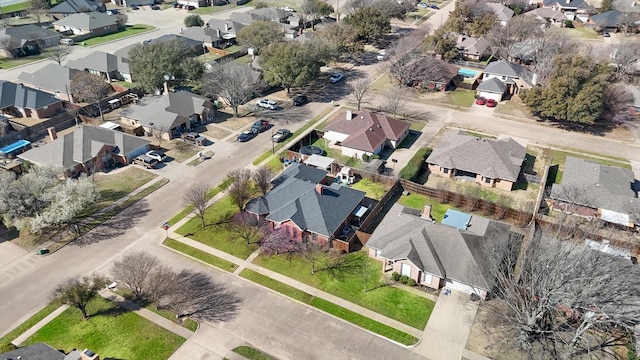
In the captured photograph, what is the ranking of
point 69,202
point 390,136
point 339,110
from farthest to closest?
point 339,110, point 390,136, point 69,202

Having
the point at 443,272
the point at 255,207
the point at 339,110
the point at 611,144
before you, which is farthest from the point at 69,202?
the point at 611,144

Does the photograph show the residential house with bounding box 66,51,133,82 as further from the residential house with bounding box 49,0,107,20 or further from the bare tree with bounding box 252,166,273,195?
the bare tree with bounding box 252,166,273,195

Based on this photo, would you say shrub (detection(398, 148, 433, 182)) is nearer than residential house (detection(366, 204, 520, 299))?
No

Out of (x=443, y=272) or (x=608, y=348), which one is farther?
(x=443, y=272)

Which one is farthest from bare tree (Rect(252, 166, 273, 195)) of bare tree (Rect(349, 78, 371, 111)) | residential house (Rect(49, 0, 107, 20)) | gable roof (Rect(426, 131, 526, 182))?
residential house (Rect(49, 0, 107, 20))

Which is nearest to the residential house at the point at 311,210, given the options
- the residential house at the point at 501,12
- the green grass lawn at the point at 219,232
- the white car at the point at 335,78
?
the green grass lawn at the point at 219,232

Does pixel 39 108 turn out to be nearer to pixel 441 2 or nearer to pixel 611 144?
pixel 611 144

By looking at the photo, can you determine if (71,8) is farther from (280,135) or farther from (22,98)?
(280,135)
